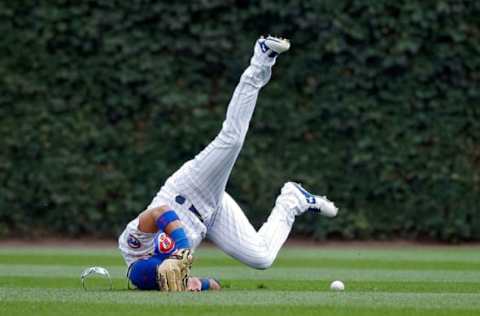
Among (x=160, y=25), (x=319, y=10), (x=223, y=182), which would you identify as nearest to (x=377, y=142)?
(x=319, y=10)

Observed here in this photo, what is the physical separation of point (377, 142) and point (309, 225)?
1359 mm

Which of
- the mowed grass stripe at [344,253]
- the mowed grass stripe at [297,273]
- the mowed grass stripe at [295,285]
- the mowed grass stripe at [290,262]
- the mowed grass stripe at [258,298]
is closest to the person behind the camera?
the mowed grass stripe at [258,298]

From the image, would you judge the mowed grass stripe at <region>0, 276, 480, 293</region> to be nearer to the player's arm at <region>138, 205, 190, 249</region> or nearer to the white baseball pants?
the white baseball pants

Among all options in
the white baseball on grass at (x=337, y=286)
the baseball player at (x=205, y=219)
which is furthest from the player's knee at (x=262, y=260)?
the white baseball on grass at (x=337, y=286)

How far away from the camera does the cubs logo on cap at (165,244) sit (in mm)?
8180

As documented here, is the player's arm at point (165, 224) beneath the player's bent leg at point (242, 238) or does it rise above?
above

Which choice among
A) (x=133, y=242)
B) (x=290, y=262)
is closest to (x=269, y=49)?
(x=133, y=242)

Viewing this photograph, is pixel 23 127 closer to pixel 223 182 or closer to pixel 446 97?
pixel 446 97

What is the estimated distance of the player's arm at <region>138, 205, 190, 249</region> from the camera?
316 inches

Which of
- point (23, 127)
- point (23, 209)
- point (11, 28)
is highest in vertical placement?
point (11, 28)

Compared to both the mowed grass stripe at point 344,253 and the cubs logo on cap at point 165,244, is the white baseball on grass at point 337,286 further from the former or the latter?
the mowed grass stripe at point 344,253

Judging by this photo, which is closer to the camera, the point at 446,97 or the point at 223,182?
the point at 223,182

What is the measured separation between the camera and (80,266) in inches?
458

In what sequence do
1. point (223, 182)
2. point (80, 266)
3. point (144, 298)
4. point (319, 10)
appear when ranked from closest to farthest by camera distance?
point (144, 298) < point (223, 182) < point (80, 266) < point (319, 10)
